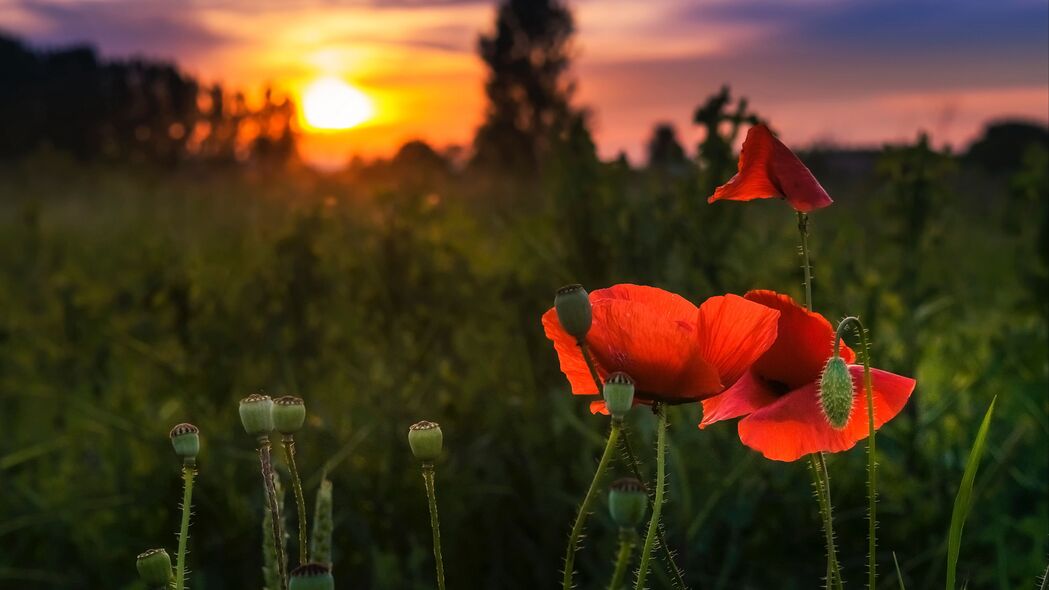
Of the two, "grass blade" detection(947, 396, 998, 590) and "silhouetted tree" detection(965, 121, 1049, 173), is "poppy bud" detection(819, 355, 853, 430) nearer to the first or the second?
"grass blade" detection(947, 396, 998, 590)

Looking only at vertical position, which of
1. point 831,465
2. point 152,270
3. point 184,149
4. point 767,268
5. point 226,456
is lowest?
point 831,465

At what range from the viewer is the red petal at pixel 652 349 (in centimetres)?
89

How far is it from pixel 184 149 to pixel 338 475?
27.1 metres

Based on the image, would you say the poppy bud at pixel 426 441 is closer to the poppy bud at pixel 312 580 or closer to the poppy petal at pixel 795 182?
the poppy bud at pixel 312 580

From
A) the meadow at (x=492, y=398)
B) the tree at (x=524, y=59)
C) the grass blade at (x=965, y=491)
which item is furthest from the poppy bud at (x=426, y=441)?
the tree at (x=524, y=59)

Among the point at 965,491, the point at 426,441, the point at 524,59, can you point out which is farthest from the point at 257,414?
the point at 524,59

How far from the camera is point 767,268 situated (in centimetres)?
264

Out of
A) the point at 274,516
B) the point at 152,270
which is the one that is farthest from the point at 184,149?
the point at 274,516

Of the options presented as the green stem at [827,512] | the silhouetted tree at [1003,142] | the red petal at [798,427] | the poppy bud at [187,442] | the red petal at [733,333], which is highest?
the silhouetted tree at [1003,142]

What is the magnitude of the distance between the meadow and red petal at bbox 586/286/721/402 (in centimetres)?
104

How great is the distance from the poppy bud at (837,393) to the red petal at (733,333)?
3.0 inches

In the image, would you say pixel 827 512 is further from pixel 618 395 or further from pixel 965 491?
pixel 618 395

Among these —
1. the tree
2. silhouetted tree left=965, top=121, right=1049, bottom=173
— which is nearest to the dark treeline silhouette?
the tree

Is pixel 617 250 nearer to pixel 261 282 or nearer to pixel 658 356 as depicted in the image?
pixel 261 282
